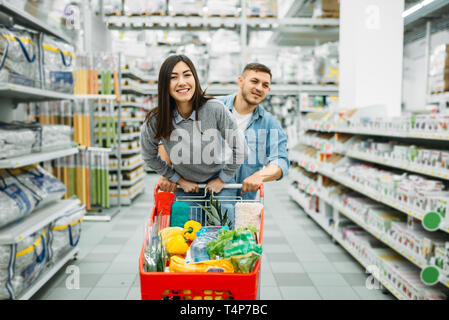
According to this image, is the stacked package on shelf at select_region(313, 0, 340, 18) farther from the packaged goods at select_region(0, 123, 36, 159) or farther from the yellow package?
the yellow package

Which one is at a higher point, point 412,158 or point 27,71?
point 27,71

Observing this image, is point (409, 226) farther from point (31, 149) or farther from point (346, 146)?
point (31, 149)

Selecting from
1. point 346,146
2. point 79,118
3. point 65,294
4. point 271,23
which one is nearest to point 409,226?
point 346,146

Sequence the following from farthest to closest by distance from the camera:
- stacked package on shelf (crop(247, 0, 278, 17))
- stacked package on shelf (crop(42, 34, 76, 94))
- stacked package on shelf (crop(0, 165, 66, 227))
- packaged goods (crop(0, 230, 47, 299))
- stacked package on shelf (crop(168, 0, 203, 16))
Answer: stacked package on shelf (crop(247, 0, 278, 17)) < stacked package on shelf (crop(168, 0, 203, 16)) < stacked package on shelf (crop(42, 34, 76, 94)) < stacked package on shelf (crop(0, 165, 66, 227)) < packaged goods (crop(0, 230, 47, 299))

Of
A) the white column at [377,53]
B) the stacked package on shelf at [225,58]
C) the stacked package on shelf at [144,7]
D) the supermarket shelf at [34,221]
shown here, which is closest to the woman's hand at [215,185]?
the supermarket shelf at [34,221]

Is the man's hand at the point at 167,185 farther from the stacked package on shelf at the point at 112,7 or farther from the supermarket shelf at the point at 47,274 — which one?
the stacked package on shelf at the point at 112,7

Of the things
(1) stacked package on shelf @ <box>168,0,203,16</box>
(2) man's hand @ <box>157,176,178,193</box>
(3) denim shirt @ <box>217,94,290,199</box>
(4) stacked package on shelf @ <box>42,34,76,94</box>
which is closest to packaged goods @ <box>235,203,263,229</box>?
(2) man's hand @ <box>157,176,178,193</box>

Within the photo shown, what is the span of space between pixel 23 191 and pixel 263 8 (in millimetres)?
5429

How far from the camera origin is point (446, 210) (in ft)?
6.89

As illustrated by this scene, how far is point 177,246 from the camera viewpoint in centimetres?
130

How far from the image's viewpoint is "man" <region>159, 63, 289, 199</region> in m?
1.98

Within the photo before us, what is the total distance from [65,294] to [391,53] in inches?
177

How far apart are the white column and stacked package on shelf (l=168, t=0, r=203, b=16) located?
284 centimetres
